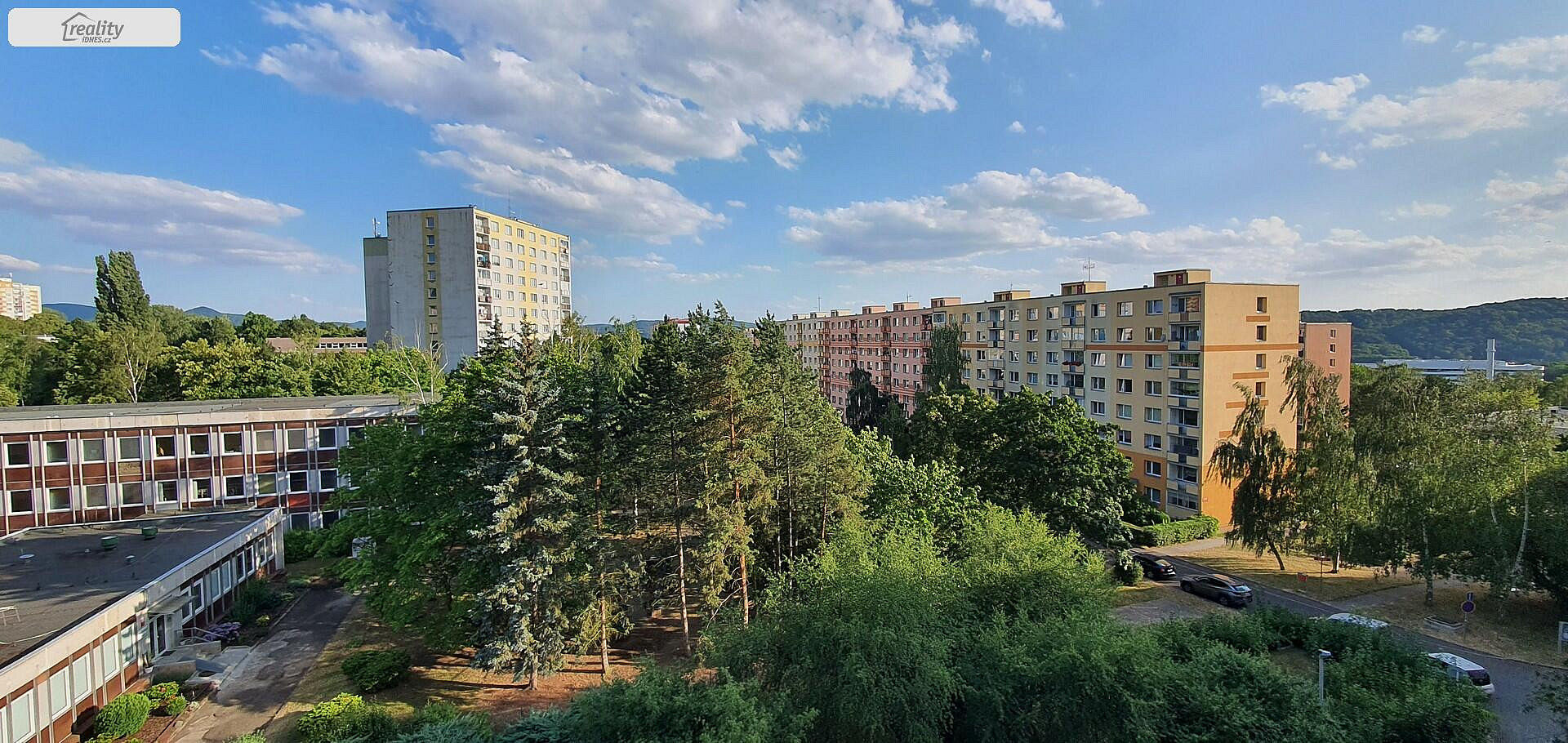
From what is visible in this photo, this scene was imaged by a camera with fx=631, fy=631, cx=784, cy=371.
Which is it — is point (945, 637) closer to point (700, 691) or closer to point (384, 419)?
point (700, 691)

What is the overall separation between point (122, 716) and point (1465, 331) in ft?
677

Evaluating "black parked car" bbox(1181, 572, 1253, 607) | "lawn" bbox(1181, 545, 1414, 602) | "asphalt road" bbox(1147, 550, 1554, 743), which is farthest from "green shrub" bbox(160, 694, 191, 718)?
"lawn" bbox(1181, 545, 1414, 602)

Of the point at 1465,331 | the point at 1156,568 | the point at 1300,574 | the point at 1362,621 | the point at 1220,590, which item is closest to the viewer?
the point at 1362,621

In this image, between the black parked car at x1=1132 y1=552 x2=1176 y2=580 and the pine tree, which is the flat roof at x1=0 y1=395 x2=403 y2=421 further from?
the black parked car at x1=1132 y1=552 x2=1176 y2=580

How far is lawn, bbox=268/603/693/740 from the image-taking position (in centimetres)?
1892

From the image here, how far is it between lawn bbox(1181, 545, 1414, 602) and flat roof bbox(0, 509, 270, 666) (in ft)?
148

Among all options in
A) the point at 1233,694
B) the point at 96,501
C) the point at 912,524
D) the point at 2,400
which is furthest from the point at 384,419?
the point at 1233,694

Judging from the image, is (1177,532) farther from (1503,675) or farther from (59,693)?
(59,693)

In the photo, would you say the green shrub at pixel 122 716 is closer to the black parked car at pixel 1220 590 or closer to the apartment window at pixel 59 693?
the apartment window at pixel 59 693

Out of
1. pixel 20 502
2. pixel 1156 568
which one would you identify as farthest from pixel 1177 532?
pixel 20 502

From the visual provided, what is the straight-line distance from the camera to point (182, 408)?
34781 mm

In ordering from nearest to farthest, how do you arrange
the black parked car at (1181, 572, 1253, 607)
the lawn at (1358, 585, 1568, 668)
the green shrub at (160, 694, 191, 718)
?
the green shrub at (160, 694, 191, 718), the lawn at (1358, 585, 1568, 668), the black parked car at (1181, 572, 1253, 607)

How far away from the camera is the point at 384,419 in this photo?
34750mm

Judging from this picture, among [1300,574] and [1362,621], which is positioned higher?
[1362,621]
